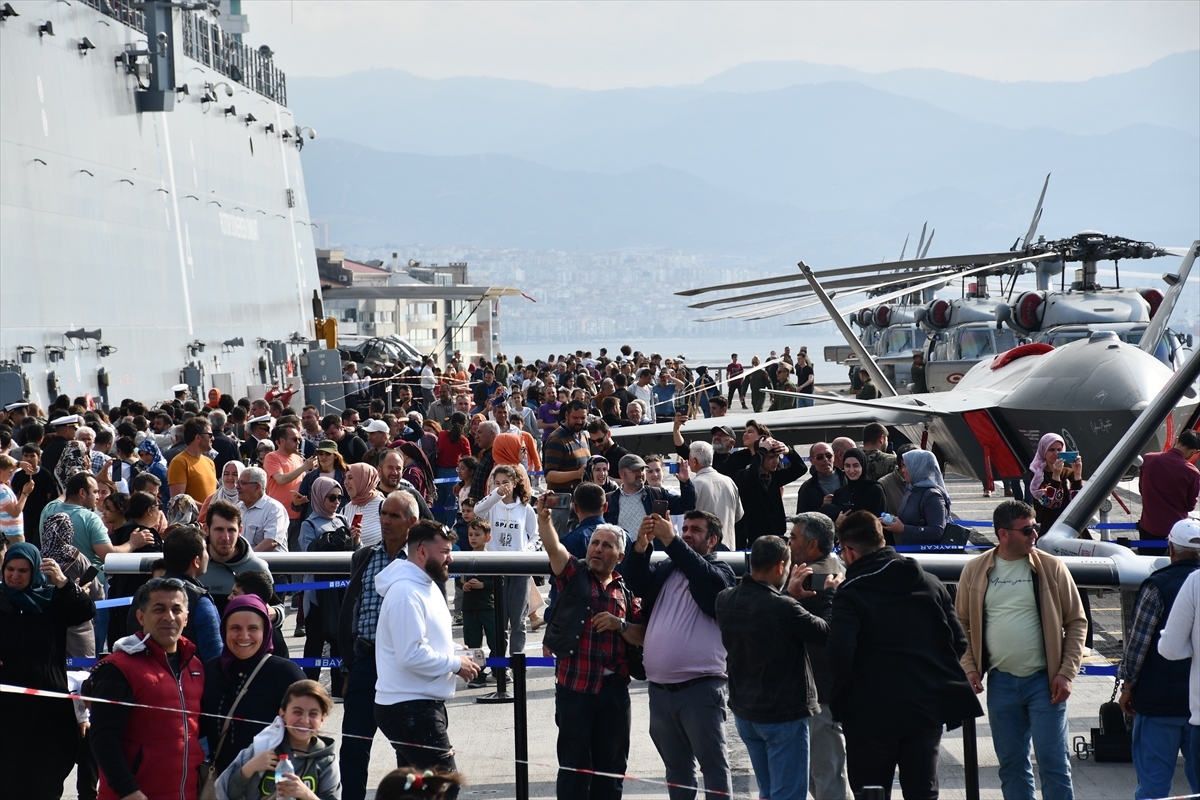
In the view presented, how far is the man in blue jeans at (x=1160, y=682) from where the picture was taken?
5098mm

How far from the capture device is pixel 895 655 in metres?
4.82

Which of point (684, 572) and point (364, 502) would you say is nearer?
point (684, 572)

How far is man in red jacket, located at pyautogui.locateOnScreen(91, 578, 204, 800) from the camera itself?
4.34m

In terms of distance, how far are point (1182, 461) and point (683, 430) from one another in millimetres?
7571

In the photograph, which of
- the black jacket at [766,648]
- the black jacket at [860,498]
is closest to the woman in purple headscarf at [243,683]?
the black jacket at [766,648]

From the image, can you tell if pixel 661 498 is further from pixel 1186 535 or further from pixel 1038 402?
pixel 1038 402

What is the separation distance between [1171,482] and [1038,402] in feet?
11.7

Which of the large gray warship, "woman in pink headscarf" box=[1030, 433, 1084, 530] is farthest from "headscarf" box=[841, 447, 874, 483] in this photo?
the large gray warship

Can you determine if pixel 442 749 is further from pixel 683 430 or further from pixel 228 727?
pixel 683 430

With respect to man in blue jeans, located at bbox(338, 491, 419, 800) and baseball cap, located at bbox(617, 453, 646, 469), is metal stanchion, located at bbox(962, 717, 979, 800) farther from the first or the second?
baseball cap, located at bbox(617, 453, 646, 469)

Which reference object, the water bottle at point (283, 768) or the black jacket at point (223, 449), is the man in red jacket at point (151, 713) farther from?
the black jacket at point (223, 449)

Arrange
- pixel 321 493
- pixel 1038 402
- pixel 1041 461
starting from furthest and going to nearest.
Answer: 1. pixel 1038 402
2. pixel 1041 461
3. pixel 321 493

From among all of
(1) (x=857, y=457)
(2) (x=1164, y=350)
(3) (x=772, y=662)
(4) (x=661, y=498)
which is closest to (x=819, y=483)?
(1) (x=857, y=457)

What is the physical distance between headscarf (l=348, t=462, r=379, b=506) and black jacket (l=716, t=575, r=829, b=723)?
3713 millimetres
